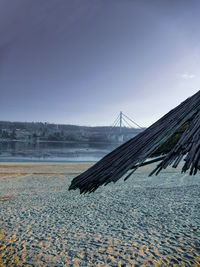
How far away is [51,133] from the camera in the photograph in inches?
3895

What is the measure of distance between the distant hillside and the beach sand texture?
76138 millimetres

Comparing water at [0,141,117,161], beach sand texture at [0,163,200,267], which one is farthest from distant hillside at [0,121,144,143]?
beach sand texture at [0,163,200,267]

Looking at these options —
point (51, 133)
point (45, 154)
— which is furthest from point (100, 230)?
point (51, 133)

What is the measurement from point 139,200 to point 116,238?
94.9 inches

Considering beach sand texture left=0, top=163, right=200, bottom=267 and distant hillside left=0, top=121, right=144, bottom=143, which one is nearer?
beach sand texture left=0, top=163, right=200, bottom=267

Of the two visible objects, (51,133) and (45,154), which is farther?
(51,133)

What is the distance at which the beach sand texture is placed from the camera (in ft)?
9.04

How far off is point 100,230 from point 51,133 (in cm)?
9802

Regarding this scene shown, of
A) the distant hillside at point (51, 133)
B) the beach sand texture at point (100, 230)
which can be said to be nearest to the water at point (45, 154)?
the beach sand texture at point (100, 230)

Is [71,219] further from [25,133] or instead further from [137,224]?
[25,133]

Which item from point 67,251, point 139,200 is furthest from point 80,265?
point 139,200

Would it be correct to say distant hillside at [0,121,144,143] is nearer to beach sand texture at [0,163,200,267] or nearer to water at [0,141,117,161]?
water at [0,141,117,161]

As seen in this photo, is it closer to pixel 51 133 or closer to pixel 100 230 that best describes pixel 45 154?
pixel 100 230

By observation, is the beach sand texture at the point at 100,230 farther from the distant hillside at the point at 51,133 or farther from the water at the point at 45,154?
the distant hillside at the point at 51,133
